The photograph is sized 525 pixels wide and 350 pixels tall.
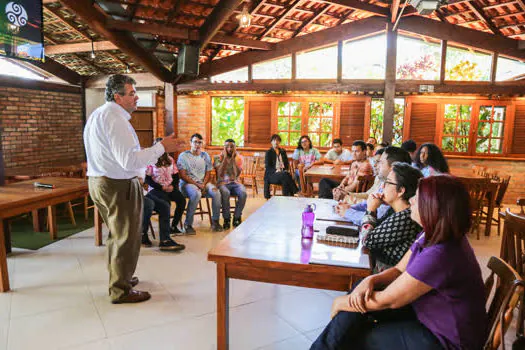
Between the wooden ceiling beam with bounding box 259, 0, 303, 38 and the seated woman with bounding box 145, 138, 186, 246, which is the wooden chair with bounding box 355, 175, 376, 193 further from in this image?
the wooden ceiling beam with bounding box 259, 0, 303, 38

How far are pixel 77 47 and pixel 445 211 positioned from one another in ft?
22.5

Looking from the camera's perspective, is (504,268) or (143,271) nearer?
(504,268)

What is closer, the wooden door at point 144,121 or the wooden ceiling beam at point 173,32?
the wooden ceiling beam at point 173,32

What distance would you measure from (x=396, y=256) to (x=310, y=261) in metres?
0.49

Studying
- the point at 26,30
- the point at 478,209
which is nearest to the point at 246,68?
the point at 26,30

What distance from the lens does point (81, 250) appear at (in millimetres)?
4027

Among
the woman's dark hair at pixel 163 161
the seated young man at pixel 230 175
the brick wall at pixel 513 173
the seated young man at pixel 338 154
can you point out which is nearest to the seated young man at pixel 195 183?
the seated young man at pixel 230 175

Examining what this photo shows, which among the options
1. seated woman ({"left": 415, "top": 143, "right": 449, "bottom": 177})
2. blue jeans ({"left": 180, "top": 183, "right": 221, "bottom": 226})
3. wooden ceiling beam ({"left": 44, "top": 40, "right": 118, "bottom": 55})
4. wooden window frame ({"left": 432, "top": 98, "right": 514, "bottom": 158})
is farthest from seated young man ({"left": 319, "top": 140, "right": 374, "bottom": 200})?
wooden ceiling beam ({"left": 44, "top": 40, "right": 118, "bottom": 55})

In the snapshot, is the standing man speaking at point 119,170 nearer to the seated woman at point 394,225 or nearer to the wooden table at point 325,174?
the seated woman at point 394,225

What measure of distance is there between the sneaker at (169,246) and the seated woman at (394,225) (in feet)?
8.05

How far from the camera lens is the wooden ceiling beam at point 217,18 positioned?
491 cm

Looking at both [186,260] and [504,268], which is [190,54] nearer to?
[186,260]

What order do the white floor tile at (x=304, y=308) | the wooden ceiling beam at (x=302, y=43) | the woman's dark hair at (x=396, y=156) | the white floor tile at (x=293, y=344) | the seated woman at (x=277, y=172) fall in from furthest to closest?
the wooden ceiling beam at (x=302, y=43) → the seated woman at (x=277, y=172) → the woman's dark hair at (x=396, y=156) → the white floor tile at (x=304, y=308) → the white floor tile at (x=293, y=344)

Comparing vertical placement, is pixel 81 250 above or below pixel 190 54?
below
